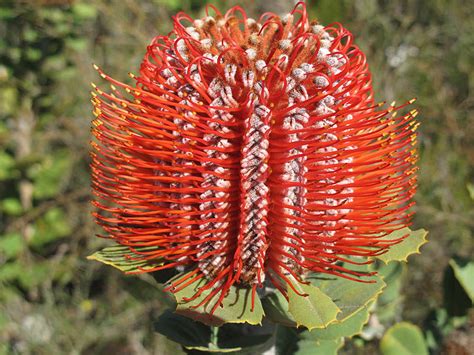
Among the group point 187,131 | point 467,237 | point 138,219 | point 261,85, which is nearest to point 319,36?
point 261,85

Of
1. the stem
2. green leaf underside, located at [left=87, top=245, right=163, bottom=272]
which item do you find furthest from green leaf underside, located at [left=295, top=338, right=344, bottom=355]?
green leaf underside, located at [left=87, top=245, right=163, bottom=272]

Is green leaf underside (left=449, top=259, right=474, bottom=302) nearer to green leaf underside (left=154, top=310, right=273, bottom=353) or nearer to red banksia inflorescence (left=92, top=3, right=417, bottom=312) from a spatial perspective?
red banksia inflorescence (left=92, top=3, right=417, bottom=312)

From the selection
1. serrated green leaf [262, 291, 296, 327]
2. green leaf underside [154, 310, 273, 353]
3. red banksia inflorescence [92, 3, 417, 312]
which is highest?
red banksia inflorescence [92, 3, 417, 312]

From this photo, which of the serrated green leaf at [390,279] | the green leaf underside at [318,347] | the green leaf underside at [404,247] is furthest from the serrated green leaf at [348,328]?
the serrated green leaf at [390,279]

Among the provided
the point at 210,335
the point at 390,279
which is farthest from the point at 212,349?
the point at 390,279

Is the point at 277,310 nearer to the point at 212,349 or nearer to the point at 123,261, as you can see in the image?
the point at 212,349

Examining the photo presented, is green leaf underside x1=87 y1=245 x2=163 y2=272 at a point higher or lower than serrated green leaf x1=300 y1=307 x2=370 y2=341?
higher
